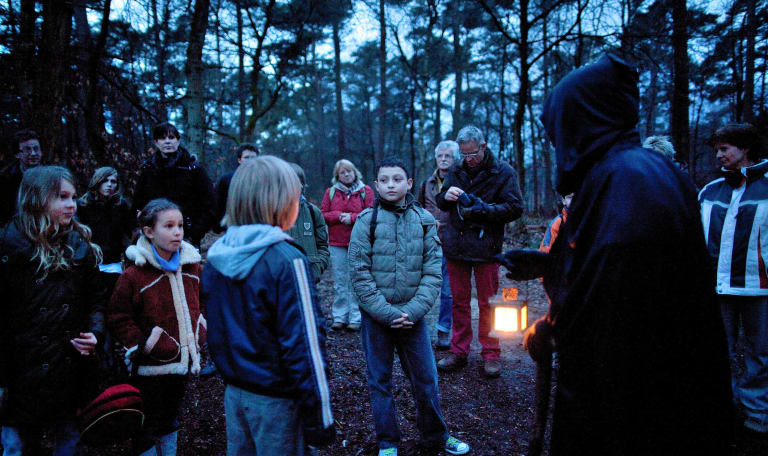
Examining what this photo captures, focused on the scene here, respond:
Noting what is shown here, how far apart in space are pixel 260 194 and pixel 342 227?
3707 mm

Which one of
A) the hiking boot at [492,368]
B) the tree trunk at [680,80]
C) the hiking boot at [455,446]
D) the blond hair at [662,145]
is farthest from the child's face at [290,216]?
the tree trunk at [680,80]

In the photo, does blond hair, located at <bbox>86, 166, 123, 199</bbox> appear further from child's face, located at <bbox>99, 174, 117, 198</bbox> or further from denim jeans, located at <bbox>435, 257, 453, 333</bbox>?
denim jeans, located at <bbox>435, 257, 453, 333</bbox>

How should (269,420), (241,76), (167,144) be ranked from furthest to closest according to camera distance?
(241,76) → (167,144) → (269,420)

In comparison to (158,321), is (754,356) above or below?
below

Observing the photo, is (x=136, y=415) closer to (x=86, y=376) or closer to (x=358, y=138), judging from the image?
(x=86, y=376)

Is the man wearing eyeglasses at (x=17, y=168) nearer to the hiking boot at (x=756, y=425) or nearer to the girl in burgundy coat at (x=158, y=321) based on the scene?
the girl in burgundy coat at (x=158, y=321)

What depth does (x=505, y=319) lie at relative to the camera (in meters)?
4.36

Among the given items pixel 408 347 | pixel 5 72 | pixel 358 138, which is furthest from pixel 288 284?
pixel 358 138

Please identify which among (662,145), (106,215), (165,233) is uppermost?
(662,145)

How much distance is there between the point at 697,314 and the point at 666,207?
1.40 feet

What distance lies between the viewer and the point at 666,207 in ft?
5.00

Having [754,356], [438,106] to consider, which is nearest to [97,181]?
[754,356]

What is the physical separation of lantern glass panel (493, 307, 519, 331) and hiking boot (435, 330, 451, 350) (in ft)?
2.62

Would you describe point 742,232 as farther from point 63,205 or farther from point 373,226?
point 63,205
